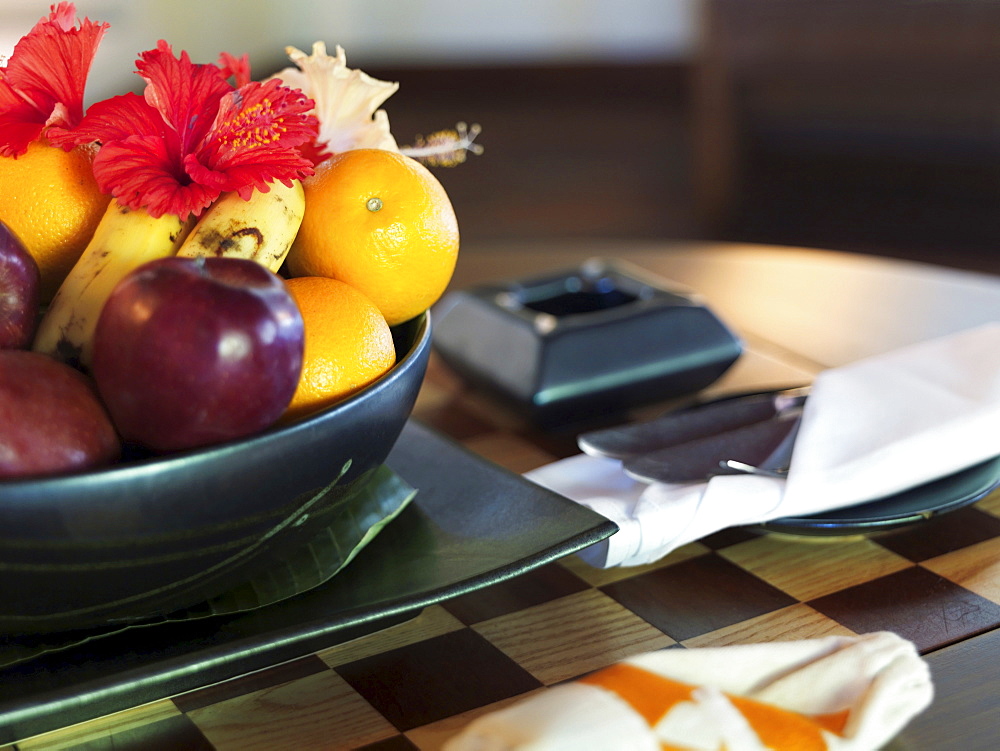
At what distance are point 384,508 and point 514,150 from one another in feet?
12.0

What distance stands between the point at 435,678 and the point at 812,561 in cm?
17

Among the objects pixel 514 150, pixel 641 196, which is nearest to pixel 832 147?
pixel 641 196

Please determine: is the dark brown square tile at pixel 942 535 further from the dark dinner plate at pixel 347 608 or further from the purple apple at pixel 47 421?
the purple apple at pixel 47 421

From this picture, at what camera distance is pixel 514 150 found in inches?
157

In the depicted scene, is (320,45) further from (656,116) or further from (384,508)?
(656,116)

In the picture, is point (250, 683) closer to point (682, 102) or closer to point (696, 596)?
point (696, 596)

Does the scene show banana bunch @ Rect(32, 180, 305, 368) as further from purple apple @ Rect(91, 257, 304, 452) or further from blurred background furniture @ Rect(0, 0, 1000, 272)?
blurred background furniture @ Rect(0, 0, 1000, 272)

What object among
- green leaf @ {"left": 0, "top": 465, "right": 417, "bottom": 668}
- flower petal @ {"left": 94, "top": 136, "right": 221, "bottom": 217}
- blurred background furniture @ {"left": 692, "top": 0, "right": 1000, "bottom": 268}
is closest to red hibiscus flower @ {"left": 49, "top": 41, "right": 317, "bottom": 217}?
flower petal @ {"left": 94, "top": 136, "right": 221, "bottom": 217}

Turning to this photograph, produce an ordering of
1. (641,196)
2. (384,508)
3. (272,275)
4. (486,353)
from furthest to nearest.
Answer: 1. (641,196)
2. (486,353)
3. (384,508)
4. (272,275)

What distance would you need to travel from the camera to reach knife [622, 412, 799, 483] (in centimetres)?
48

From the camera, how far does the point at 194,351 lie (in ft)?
1.02

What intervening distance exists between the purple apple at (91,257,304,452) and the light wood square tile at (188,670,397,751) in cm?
10

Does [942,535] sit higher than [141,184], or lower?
lower

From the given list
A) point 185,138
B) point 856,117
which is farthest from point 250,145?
point 856,117
